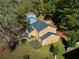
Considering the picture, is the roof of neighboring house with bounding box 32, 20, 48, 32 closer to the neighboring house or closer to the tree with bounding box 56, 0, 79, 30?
the neighboring house

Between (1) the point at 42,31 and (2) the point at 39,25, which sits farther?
(2) the point at 39,25

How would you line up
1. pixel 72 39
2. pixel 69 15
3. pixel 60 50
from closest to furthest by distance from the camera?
pixel 60 50
pixel 72 39
pixel 69 15

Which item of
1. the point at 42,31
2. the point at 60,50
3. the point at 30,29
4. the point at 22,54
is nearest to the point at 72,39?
the point at 60,50

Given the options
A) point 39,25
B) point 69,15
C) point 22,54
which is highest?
point 22,54

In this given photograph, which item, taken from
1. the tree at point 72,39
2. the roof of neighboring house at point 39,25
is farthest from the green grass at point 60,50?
the roof of neighboring house at point 39,25

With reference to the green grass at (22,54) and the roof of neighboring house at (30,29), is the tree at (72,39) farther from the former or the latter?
the green grass at (22,54)

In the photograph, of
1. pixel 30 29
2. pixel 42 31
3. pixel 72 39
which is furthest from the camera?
pixel 42 31

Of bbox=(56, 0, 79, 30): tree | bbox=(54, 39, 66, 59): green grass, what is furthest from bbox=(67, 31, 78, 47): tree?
bbox=(56, 0, 79, 30): tree

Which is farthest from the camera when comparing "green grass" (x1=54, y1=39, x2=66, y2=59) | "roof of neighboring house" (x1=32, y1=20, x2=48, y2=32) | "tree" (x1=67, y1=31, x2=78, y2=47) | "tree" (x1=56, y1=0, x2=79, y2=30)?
"tree" (x1=56, y1=0, x2=79, y2=30)

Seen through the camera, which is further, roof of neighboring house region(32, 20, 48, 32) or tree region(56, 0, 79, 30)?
tree region(56, 0, 79, 30)

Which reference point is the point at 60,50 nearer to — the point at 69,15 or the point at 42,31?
the point at 42,31

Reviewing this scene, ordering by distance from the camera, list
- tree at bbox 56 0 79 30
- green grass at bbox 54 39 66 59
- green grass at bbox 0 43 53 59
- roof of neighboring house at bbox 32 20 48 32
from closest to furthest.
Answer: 1. green grass at bbox 0 43 53 59
2. green grass at bbox 54 39 66 59
3. roof of neighboring house at bbox 32 20 48 32
4. tree at bbox 56 0 79 30
